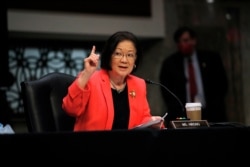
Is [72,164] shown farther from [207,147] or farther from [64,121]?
[64,121]

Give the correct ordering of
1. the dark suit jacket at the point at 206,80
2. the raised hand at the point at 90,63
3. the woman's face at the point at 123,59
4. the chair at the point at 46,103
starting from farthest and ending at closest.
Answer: the dark suit jacket at the point at 206,80
the woman's face at the point at 123,59
the chair at the point at 46,103
the raised hand at the point at 90,63

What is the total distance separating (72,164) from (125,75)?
3.55ft

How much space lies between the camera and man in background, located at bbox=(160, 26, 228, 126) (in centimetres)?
415

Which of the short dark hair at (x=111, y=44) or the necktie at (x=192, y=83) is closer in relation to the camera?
the short dark hair at (x=111, y=44)

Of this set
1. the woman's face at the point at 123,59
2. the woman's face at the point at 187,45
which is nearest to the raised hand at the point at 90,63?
the woman's face at the point at 123,59

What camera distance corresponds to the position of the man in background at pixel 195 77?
163 inches

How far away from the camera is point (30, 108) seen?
7.75 ft

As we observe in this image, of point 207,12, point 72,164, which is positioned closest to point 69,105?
point 72,164

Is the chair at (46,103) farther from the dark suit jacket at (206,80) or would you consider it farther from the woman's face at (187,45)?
the woman's face at (187,45)

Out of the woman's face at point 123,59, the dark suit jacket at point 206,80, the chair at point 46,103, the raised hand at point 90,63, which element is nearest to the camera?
the raised hand at point 90,63

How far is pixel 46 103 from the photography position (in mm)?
2451

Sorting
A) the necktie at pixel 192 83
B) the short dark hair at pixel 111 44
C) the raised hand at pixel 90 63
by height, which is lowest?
the necktie at pixel 192 83

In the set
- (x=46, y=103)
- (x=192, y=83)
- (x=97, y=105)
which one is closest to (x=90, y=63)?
→ (x=97, y=105)

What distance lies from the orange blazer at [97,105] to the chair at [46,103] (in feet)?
0.31
